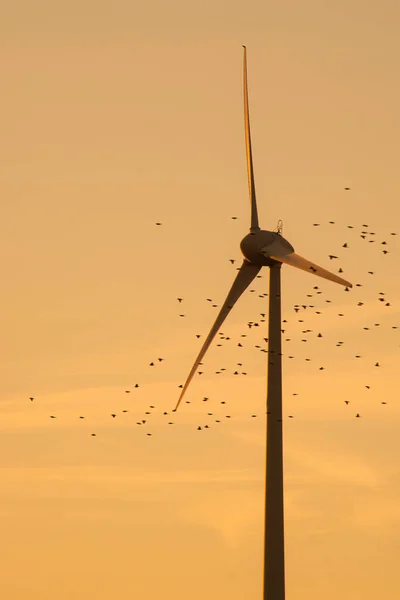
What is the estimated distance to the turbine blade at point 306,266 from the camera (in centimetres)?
10205

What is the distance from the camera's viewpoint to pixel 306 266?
108438 millimetres

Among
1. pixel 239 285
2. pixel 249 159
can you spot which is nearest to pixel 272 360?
pixel 239 285

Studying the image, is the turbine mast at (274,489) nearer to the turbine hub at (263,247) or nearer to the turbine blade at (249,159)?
the turbine hub at (263,247)

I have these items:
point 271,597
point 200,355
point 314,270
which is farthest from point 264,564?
point 314,270

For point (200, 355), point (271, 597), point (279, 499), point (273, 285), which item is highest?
point (273, 285)

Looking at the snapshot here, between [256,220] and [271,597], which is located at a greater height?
[256,220]

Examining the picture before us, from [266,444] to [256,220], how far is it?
20464mm

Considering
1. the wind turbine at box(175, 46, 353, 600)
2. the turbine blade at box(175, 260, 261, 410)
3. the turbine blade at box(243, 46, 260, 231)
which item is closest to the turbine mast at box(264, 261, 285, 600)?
the wind turbine at box(175, 46, 353, 600)

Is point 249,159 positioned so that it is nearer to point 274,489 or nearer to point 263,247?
point 263,247

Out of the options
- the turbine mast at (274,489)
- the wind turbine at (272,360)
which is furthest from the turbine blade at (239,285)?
the turbine mast at (274,489)

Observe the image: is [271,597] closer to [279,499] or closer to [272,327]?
[279,499]

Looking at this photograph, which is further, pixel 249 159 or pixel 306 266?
pixel 249 159

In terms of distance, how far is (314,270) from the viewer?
347 feet

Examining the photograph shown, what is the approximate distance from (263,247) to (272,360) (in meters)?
9.71
